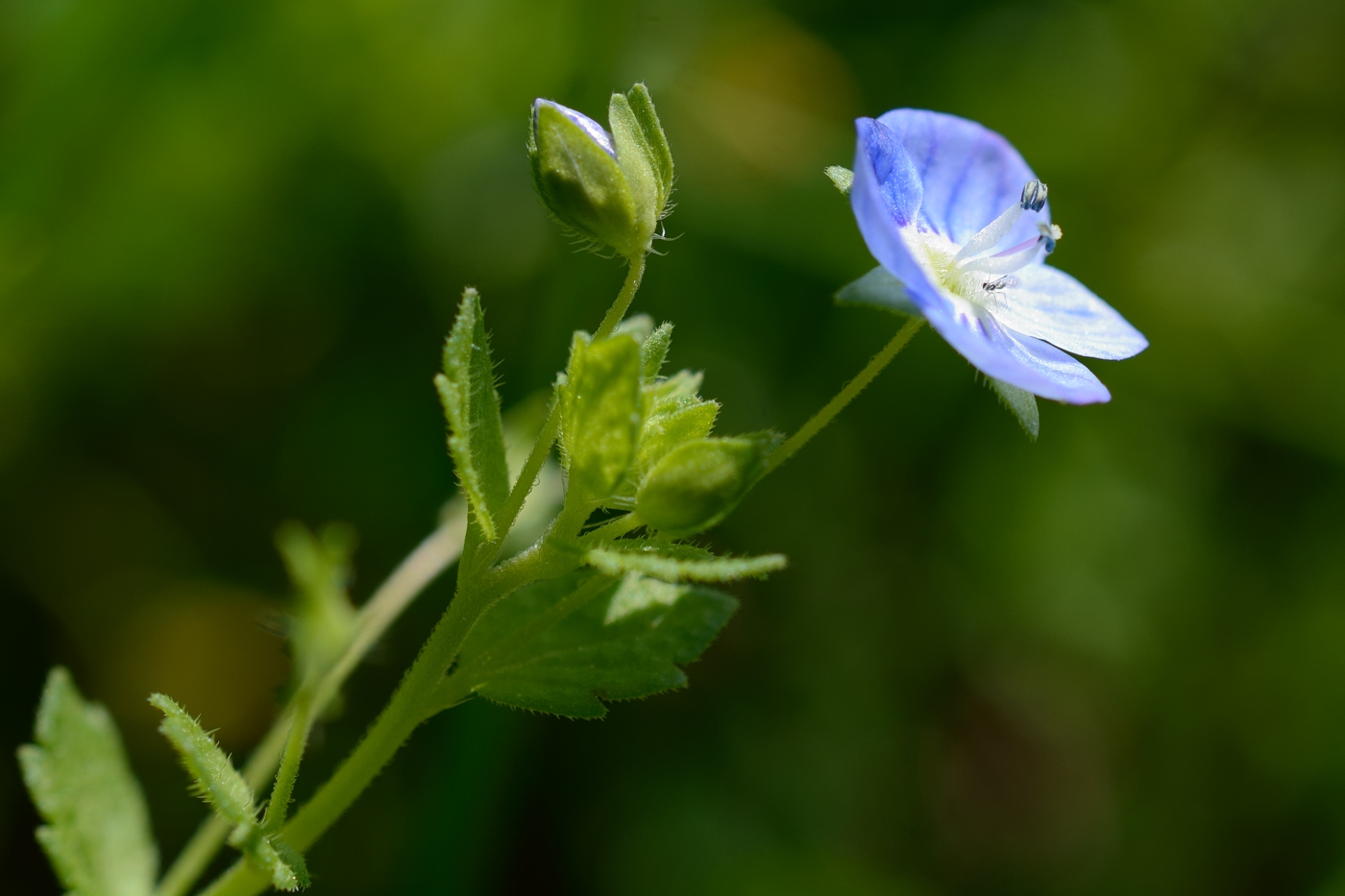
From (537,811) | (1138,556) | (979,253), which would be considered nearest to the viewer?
(979,253)

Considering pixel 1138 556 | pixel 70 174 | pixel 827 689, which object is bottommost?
pixel 827 689

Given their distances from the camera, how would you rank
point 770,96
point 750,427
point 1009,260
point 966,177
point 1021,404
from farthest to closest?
point 770,96 < point 750,427 < point 966,177 < point 1009,260 < point 1021,404

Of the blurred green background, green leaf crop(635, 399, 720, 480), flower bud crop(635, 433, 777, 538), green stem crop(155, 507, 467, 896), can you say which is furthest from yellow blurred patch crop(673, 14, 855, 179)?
flower bud crop(635, 433, 777, 538)

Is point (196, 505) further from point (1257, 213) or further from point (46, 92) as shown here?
point (1257, 213)

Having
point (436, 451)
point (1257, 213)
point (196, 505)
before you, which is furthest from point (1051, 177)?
point (196, 505)

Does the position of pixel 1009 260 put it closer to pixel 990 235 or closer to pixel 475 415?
pixel 990 235

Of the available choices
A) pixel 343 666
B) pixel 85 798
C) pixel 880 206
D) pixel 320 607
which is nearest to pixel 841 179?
pixel 880 206
